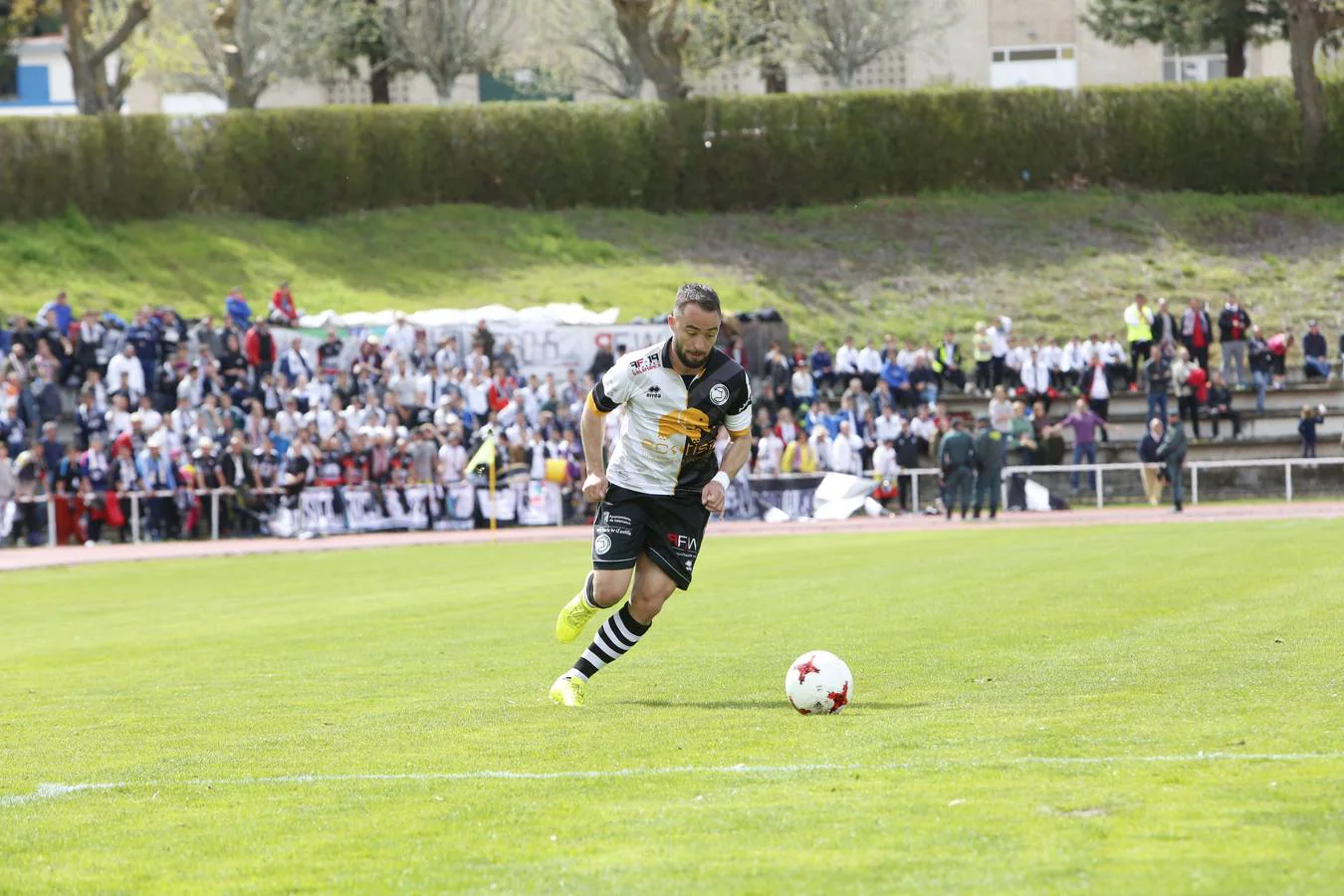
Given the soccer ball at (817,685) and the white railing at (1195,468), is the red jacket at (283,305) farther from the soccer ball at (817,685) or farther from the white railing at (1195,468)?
the soccer ball at (817,685)

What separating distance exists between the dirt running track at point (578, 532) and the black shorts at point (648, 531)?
19718mm

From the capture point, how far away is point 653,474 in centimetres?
999

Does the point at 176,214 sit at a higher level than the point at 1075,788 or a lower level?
higher

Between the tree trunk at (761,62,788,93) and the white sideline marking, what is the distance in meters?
56.2

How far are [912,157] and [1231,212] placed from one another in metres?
9.66

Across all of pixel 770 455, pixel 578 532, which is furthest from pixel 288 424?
pixel 770 455

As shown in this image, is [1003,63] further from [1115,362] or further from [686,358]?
[686,358]

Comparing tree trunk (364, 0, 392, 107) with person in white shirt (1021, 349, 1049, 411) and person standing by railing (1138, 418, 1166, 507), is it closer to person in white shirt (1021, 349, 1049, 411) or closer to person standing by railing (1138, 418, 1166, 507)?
person in white shirt (1021, 349, 1049, 411)

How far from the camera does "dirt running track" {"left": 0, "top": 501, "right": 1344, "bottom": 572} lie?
1155 inches

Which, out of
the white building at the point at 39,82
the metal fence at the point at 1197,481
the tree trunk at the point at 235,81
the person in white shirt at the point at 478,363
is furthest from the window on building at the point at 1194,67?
the white building at the point at 39,82

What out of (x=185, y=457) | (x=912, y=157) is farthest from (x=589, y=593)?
(x=912, y=157)

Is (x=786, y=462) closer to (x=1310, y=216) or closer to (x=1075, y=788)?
(x=1310, y=216)

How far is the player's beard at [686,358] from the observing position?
9.71m

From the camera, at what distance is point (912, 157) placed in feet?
184
